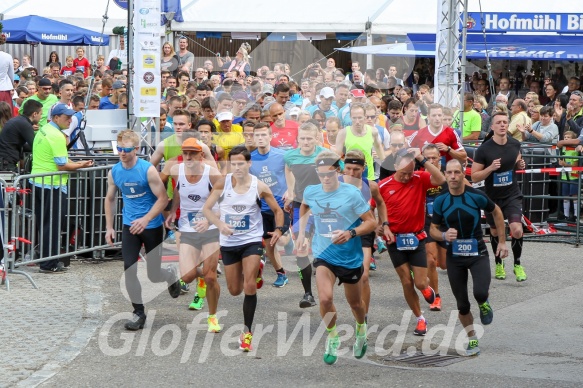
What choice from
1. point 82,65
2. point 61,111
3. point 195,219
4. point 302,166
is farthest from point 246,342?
point 82,65

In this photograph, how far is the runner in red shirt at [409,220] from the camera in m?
9.64

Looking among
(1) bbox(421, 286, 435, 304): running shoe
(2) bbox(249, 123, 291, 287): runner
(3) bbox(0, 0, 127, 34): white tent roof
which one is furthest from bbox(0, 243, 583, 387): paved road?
(3) bbox(0, 0, 127, 34): white tent roof

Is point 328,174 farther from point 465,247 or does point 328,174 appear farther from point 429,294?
point 429,294

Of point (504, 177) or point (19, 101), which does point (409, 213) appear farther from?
point (19, 101)

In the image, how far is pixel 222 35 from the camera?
28.6 meters

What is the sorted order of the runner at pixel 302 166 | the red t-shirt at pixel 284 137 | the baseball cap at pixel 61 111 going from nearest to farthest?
the runner at pixel 302 166 → the baseball cap at pixel 61 111 → the red t-shirt at pixel 284 137

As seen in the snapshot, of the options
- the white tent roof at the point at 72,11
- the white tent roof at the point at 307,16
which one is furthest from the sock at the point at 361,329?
the white tent roof at the point at 72,11

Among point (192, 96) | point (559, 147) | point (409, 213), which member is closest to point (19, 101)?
point (192, 96)

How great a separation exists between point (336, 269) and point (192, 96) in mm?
9651

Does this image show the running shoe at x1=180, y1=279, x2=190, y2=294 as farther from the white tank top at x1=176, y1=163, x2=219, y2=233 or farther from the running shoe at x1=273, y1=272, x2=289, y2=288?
the white tank top at x1=176, y1=163, x2=219, y2=233

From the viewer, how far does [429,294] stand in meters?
10.1

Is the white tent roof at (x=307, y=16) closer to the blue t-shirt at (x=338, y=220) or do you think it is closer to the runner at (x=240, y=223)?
the runner at (x=240, y=223)

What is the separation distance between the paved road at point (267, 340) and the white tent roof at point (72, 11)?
1820 centimetres

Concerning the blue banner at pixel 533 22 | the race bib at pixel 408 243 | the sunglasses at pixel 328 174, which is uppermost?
the blue banner at pixel 533 22
